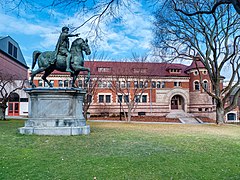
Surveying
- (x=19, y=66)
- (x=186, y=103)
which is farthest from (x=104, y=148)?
(x=19, y=66)

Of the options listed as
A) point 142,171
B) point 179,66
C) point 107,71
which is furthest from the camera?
point 179,66

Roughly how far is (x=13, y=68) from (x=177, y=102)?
112ft

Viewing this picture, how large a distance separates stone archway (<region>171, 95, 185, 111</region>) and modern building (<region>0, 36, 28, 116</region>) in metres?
27.9

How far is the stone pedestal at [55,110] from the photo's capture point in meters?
10.4

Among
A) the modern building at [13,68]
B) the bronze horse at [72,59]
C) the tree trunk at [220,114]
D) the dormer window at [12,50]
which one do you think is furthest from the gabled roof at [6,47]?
the tree trunk at [220,114]

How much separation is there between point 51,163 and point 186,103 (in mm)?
40370

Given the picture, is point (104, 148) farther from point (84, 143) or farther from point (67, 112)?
point (67, 112)

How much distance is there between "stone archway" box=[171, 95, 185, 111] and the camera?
44634 mm

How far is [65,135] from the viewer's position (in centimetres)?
1005

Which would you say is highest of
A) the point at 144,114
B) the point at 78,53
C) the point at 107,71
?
the point at 107,71

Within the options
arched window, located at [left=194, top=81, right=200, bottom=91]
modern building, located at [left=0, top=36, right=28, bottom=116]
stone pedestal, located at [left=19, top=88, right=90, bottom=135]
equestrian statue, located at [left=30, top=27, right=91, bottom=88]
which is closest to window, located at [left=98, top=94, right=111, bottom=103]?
modern building, located at [left=0, top=36, right=28, bottom=116]

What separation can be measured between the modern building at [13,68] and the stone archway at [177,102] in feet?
91.6

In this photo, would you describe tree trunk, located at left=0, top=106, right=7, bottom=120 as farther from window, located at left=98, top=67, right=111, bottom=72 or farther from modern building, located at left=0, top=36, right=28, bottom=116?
window, located at left=98, top=67, right=111, bottom=72

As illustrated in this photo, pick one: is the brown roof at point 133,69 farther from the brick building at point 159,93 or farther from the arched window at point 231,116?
the arched window at point 231,116
